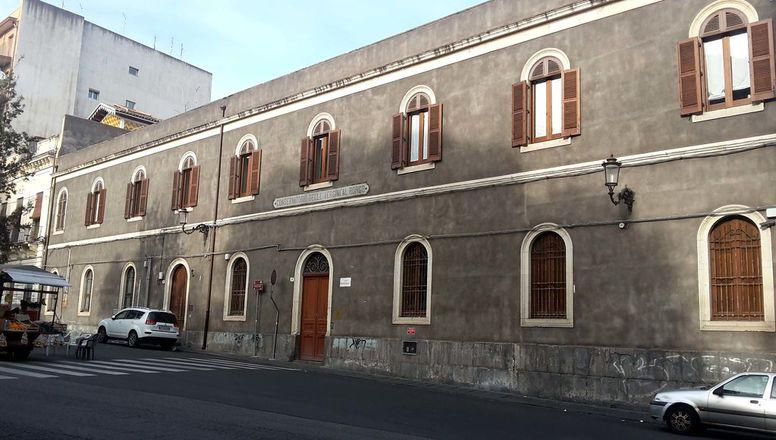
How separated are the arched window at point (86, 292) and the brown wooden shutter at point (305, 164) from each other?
15842mm

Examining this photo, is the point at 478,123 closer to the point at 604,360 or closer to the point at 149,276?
the point at 604,360

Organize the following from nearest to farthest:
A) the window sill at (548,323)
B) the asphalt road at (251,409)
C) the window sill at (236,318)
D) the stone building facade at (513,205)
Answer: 1. the asphalt road at (251,409)
2. the stone building facade at (513,205)
3. the window sill at (548,323)
4. the window sill at (236,318)

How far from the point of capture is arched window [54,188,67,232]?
121ft

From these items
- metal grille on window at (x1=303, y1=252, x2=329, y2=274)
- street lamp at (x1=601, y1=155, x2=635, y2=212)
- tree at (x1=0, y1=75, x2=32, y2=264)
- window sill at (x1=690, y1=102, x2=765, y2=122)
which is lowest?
metal grille on window at (x1=303, y1=252, x2=329, y2=274)

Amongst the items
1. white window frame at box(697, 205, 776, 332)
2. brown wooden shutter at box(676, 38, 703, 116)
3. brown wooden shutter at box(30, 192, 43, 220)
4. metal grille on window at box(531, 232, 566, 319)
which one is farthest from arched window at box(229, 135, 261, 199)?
brown wooden shutter at box(30, 192, 43, 220)

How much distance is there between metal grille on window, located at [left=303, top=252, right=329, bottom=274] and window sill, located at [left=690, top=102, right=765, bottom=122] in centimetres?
1212

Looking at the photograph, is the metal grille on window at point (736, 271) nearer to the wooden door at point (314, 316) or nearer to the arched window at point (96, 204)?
the wooden door at point (314, 316)

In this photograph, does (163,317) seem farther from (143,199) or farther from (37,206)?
(37,206)

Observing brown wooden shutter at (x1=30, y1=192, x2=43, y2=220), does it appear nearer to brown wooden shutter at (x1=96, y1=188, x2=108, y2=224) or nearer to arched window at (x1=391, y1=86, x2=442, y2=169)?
→ brown wooden shutter at (x1=96, y1=188, x2=108, y2=224)

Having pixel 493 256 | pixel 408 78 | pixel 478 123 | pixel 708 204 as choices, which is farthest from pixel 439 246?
pixel 708 204

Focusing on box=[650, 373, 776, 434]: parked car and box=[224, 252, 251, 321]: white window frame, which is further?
box=[224, 252, 251, 321]: white window frame

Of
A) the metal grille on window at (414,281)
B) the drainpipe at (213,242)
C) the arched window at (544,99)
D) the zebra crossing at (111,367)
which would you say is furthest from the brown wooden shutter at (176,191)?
the arched window at (544,99)

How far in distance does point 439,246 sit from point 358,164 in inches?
174

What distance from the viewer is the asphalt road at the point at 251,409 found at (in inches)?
353
